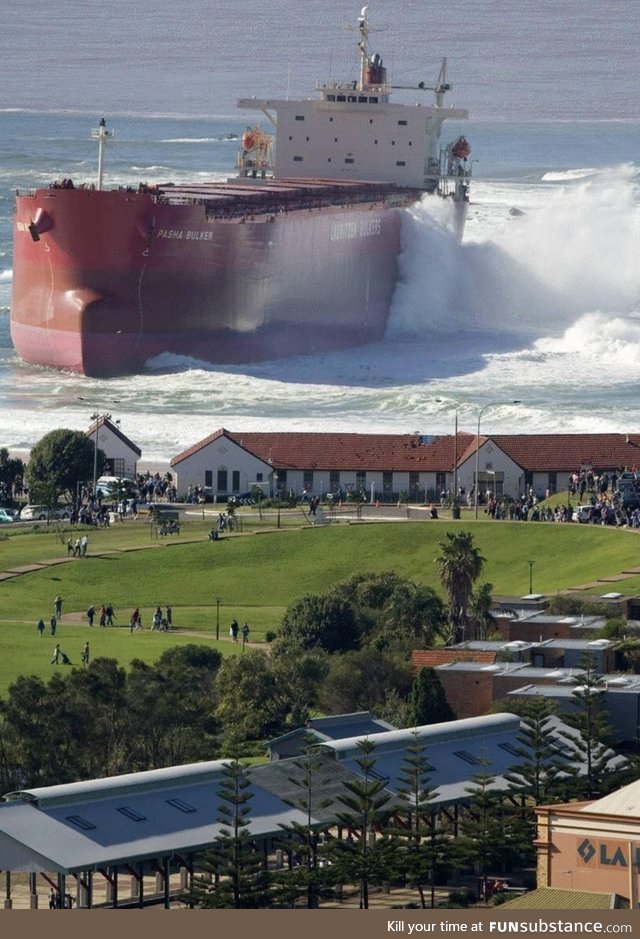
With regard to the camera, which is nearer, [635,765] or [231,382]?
[635,765]

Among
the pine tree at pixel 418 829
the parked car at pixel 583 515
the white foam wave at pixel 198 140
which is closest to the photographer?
the pine tree at pixel 418 829

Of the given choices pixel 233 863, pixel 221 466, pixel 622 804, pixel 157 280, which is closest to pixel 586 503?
pixel 221 466

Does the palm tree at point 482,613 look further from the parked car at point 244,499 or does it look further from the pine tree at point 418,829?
the parked car at point 244,499

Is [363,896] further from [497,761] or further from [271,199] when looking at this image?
[271,199]

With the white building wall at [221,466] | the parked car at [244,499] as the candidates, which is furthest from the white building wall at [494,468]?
the parked car at [244,499]

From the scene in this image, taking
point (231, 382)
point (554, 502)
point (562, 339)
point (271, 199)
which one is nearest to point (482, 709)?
point (554, 502)

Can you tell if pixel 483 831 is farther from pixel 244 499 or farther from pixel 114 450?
pixel 114 450
